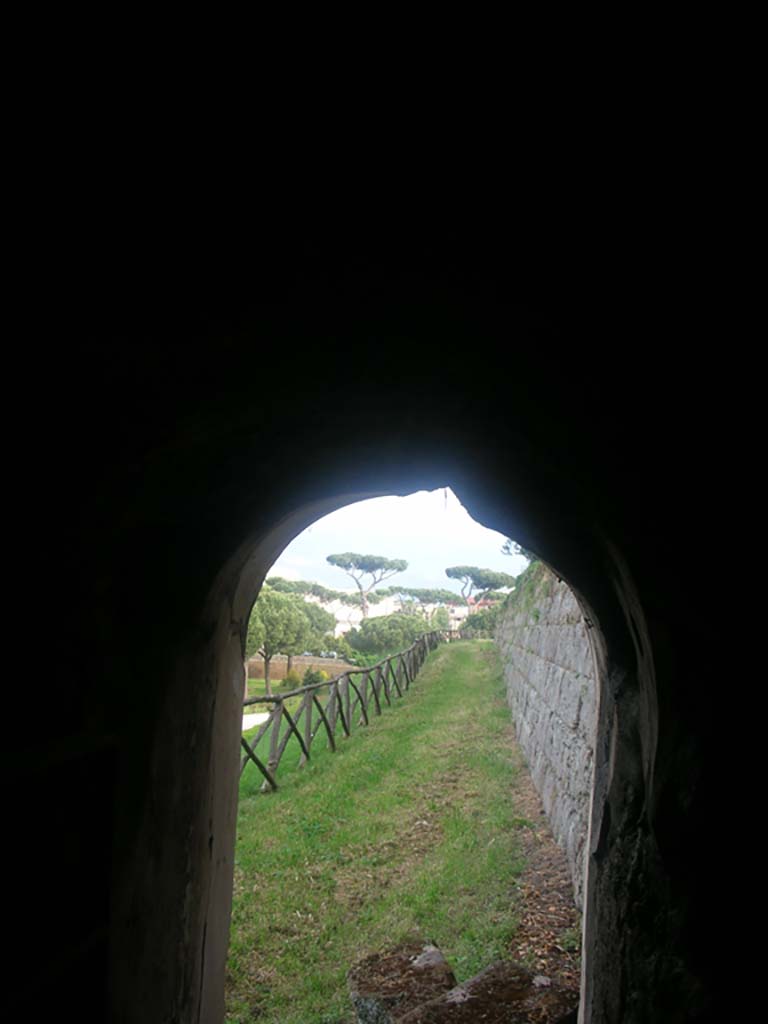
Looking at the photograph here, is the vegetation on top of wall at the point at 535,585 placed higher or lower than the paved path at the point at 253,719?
higher

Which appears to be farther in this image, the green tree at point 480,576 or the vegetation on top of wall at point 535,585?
the green tree at point 480,576

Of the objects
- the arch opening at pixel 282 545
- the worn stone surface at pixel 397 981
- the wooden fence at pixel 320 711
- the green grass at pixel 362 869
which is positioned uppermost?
the arch opening at pixel 282 545

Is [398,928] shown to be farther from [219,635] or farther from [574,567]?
[574,567]

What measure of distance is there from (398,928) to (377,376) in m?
4.99

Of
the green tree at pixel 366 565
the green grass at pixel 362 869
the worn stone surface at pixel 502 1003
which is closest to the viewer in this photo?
the worn stone surface at pixel 502 1003

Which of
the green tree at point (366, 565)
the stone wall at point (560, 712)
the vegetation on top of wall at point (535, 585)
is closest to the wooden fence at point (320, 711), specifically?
the stone wall at point (560, 712)

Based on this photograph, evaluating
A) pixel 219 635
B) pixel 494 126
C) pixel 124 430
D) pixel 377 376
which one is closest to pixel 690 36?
pixel 494 126

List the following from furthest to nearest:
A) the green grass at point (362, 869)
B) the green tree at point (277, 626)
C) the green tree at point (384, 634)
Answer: the green tree at point (384, 634)
the green tree at point (277, 626)
the green grass at point (362, 869)

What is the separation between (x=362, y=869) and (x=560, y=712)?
2773 mm

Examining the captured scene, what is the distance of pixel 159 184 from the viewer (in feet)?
3.70

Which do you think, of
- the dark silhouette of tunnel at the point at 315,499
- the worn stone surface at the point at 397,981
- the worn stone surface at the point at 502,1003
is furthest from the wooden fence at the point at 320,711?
the dark silhouette of tunnel at the point at 315,499

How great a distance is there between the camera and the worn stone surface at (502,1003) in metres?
3.34

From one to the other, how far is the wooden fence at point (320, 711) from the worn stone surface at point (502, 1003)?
3.09 m

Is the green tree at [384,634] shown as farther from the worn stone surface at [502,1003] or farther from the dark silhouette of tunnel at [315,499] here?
the dark silhouette of tunnel at [315,499]
